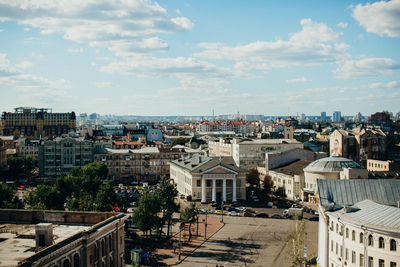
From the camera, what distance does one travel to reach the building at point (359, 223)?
37.5m

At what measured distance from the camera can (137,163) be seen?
404ft

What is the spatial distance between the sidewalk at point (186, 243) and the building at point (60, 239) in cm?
1305

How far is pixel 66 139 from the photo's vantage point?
120 meters

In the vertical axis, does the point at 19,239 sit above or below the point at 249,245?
above

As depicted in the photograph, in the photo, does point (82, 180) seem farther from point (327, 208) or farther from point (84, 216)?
point (327, 208)

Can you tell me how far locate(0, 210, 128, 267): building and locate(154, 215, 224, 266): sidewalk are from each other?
13.0m

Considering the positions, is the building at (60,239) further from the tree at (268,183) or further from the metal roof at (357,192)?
the tree at (268,183)

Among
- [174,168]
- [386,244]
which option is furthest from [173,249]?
[174,168]

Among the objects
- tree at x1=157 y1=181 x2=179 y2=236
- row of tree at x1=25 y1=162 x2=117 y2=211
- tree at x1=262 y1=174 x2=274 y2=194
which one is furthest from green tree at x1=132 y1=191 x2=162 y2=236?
tree at x1=262 y1=174 x2=274 y2=194

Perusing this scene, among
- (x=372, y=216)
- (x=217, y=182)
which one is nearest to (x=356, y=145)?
(x=217, y=182)

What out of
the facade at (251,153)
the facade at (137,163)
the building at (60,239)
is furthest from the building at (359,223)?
the facade at (137,163)

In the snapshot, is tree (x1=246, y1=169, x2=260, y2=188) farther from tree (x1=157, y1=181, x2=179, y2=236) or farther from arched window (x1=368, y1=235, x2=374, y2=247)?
arched window (x1=368, y1=235, x2=374, y2=247)

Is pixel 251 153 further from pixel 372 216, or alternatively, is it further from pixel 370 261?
pixel 370 261

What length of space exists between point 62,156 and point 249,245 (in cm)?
7600
